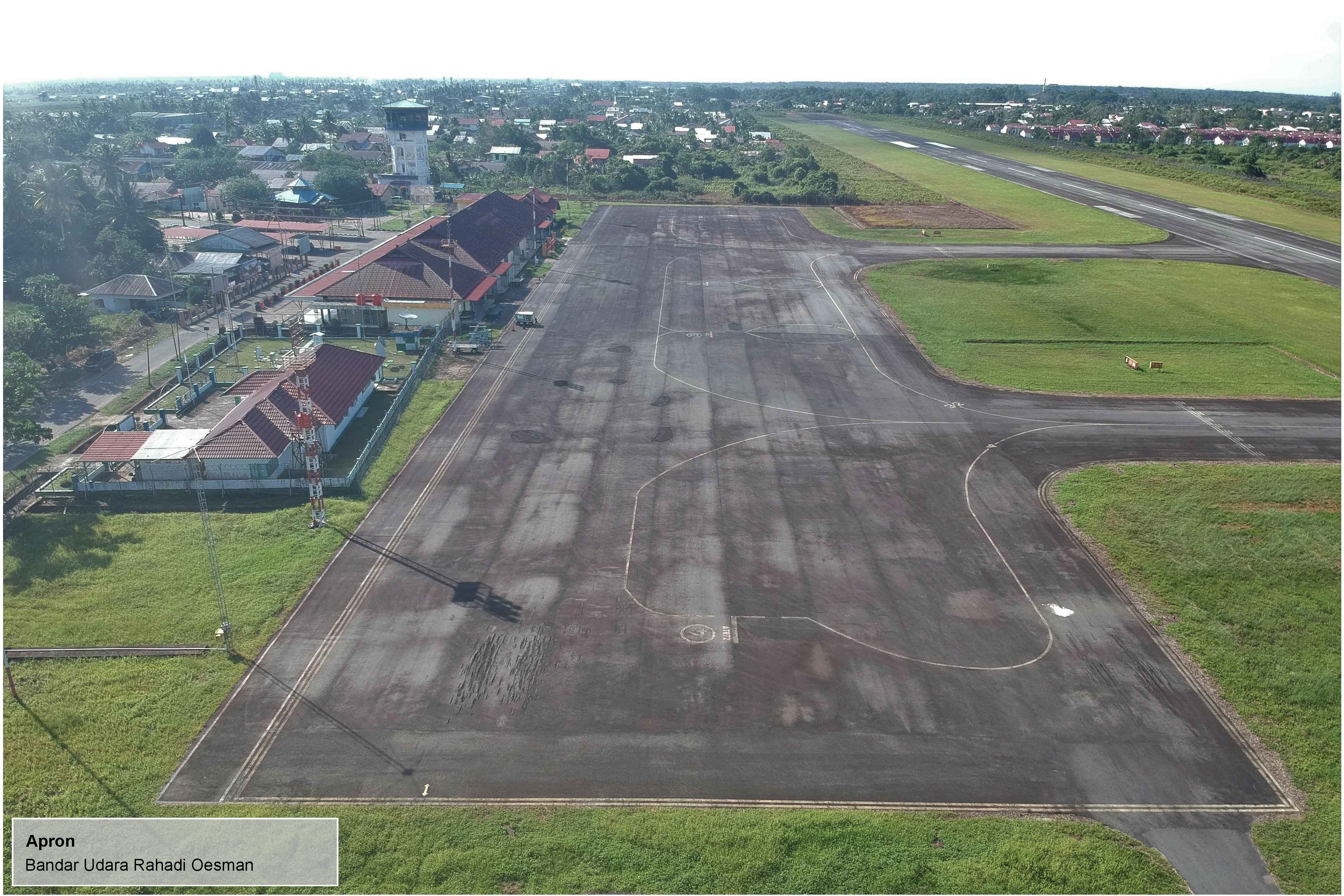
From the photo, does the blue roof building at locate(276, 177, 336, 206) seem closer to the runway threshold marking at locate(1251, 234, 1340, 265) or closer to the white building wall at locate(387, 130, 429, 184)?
the white building wall at locate(387, 130, 429, 184)

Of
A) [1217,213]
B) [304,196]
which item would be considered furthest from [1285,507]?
[304,196]

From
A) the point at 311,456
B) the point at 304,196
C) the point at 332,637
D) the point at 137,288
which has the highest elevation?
the point at 304,196

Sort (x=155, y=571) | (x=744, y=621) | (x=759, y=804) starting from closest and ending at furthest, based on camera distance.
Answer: (x=759, y=804) → (x=744, y=621) → (x=155, y=571)

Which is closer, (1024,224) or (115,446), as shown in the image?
(115,446)

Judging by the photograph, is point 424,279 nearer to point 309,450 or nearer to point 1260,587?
point 309,450

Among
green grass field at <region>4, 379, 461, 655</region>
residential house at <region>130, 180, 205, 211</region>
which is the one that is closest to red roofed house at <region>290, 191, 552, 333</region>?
green grass field at <region>4, 379, 461, 655</region>

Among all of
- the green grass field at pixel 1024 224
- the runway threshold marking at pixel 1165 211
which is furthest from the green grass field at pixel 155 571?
the runway threshold marking at pixel 1165 211
